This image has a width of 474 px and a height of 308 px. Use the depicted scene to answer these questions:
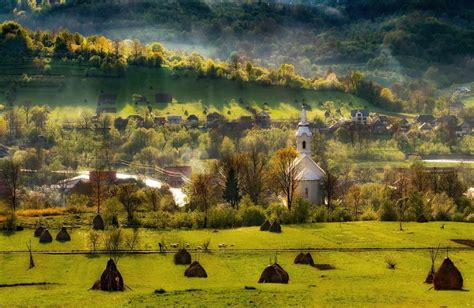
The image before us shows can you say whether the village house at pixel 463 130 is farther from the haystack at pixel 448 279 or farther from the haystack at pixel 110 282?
the haystack at pixel 110 282


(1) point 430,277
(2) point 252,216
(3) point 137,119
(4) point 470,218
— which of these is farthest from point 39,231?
(3) point 137,119

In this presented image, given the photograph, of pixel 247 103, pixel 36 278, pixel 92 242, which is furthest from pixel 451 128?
pixel 36 278

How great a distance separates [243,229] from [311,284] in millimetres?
28913

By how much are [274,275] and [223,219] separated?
30.3 metres

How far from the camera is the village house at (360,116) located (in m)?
181

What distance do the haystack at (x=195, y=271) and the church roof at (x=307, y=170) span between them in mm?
45524

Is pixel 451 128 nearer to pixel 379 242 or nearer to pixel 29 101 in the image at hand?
pixel 29 101

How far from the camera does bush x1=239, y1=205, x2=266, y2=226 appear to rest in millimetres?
94625

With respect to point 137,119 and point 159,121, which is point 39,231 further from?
point 159,121

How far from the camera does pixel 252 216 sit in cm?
9494

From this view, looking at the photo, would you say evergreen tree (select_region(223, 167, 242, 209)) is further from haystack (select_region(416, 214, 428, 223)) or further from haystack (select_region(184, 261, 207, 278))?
haystack (select_region(184, 261, 207, 278))

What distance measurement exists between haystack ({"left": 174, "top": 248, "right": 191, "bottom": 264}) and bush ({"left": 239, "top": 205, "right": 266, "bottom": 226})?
75.4 feet

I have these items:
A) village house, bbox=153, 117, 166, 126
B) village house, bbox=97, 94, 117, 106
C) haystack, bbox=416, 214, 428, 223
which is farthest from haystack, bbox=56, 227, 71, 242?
village house, bbox=97, 94, 117, 106

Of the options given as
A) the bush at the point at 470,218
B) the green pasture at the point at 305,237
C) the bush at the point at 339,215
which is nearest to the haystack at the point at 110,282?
the green pasture at the point at 305,237
